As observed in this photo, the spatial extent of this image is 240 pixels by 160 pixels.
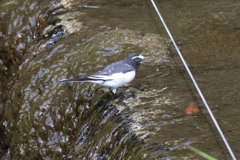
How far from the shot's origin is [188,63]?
577 centimetres

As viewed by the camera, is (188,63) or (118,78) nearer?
(118,78)

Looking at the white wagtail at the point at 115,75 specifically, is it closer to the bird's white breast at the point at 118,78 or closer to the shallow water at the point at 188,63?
the bird's white breast at the point at 118,78

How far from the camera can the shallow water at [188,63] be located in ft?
12.2

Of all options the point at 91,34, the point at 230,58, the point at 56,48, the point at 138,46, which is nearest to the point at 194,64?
the point at 230,58

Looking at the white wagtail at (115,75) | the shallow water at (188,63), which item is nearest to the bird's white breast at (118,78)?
the white wagtail at (115,75)

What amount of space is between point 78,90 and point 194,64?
188 cm

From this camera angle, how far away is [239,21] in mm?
7086

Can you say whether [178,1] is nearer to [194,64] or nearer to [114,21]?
[114,21]

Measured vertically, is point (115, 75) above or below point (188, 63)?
above

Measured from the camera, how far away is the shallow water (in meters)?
3.72

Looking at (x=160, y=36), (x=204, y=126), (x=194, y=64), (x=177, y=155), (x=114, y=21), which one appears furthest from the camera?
(x=114, y=21)

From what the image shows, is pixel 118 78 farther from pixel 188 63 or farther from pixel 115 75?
pixel 188 63

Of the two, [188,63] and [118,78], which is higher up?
[118,78]

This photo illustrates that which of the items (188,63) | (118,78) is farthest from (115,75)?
(188,63)
